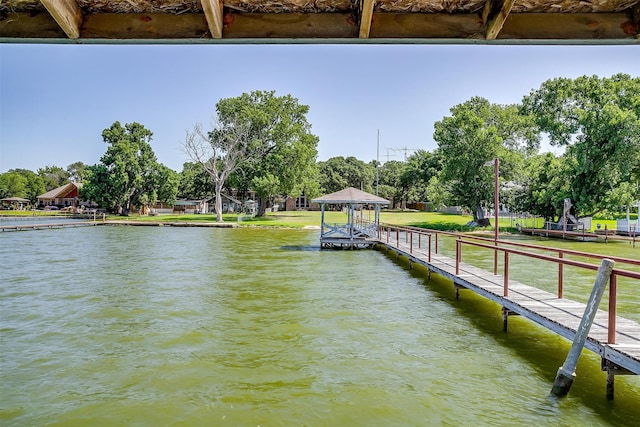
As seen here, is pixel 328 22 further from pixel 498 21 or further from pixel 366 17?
pixel 498 21

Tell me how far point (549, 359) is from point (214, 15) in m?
6.79

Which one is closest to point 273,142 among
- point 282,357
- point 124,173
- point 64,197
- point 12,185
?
point 124,173

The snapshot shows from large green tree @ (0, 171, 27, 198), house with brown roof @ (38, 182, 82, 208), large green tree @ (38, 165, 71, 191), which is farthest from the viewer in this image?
large green tree @ (38, 165, 71, 191)

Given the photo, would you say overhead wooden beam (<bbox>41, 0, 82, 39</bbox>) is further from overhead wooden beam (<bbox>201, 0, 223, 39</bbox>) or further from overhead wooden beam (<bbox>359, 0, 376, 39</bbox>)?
overhead wooden beam (<bbox>359, 0, 376, 39</bbox>)

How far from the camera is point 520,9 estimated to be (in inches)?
126

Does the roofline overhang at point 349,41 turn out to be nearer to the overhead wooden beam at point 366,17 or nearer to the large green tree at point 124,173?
the overhead wooden beam at point 366,17

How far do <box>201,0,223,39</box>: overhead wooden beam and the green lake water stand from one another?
4031 millimetres

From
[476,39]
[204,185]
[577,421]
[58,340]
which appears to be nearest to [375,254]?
[58,340]

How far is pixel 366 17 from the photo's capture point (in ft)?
9.89

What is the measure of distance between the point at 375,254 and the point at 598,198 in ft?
55.7

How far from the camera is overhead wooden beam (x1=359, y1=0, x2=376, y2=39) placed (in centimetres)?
292

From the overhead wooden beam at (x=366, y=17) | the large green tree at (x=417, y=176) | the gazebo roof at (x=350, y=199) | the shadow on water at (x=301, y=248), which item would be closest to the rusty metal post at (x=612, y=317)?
the overhead wooden beam at (x=366, y=17)

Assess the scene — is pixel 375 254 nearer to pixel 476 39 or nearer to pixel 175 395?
pixel 175 395

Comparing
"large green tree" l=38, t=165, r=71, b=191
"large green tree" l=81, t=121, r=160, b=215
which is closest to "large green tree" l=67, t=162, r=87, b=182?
"large green tree" l=38, t=165, r=71, b=191
